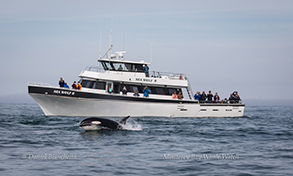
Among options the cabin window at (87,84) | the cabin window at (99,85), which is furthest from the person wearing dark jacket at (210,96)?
the cabin window at (87,84)

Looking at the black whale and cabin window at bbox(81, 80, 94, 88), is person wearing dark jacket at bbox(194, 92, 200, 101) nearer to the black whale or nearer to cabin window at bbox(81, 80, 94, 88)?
cabin window at bbox(81, 80, 94, 88)

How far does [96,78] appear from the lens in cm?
3075

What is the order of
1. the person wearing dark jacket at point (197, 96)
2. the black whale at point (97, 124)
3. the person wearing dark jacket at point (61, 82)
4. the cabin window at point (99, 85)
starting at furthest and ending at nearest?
the person wearing dark jacket at point (197, 96)
the cabin window at point (99, 85)
the person wearing dark jacket at point (61, 82)
the black whale at point (97, 124)

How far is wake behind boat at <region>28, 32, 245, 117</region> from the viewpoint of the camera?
1155 inches

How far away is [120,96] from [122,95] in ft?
0.59

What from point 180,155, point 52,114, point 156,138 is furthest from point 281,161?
point 52,114

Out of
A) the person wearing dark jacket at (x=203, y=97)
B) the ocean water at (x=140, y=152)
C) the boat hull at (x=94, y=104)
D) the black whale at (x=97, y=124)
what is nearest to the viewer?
the ocean water at (x=140, y=152)

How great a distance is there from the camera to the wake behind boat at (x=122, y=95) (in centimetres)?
2934

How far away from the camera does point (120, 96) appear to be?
30109 mm

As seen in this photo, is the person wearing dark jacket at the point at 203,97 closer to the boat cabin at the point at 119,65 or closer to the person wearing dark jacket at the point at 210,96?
the person wearing dark jacket at the point at 210,96

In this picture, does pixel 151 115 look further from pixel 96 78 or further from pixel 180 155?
pixel 180 155

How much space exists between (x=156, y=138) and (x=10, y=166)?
8.58m

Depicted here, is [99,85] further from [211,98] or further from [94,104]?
[211,98]

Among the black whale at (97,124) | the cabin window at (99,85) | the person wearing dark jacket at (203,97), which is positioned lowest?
the black whale at (97,124)
